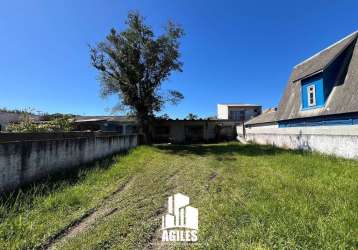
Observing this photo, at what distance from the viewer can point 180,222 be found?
4062mm

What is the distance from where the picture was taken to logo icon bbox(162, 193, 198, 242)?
3570 mm

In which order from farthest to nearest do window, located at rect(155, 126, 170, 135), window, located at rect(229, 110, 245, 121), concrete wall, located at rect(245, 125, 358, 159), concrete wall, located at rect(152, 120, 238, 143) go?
window, located at rect(229, 110, 245, 121)
window, located at rect(155, 126, 170, 135)
concrete wall, located at rect(152, 120, 238, 143)
concrete wall, located at rect(245, 125, 358, 159)

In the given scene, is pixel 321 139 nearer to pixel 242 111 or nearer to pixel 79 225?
pixel 79 225

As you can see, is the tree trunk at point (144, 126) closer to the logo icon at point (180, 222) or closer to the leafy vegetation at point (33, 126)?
the leafy vegetation at point (33, 126)

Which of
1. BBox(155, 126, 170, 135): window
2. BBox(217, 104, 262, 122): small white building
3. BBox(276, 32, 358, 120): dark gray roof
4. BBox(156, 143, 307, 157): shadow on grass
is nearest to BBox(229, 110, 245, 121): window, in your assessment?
BBox(217, 104, 262, 122): small white building

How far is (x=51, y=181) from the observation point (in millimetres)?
6367

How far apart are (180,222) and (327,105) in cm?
1051

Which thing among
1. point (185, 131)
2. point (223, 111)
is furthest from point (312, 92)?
point (223, 111)

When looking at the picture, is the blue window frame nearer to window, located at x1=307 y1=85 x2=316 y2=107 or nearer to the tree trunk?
window, located at x1=307 y1=85 x2=316 y2=107

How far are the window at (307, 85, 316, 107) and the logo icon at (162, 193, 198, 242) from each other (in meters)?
10.5

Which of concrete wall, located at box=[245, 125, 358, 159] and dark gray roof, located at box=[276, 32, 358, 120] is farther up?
dark gray roof, located at box=[276, 32, 358, 120]

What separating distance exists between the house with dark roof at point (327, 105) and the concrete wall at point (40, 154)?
34.7 ft

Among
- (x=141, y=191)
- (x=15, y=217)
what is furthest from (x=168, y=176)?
(x=15, y=217)

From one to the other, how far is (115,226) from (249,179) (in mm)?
4384
